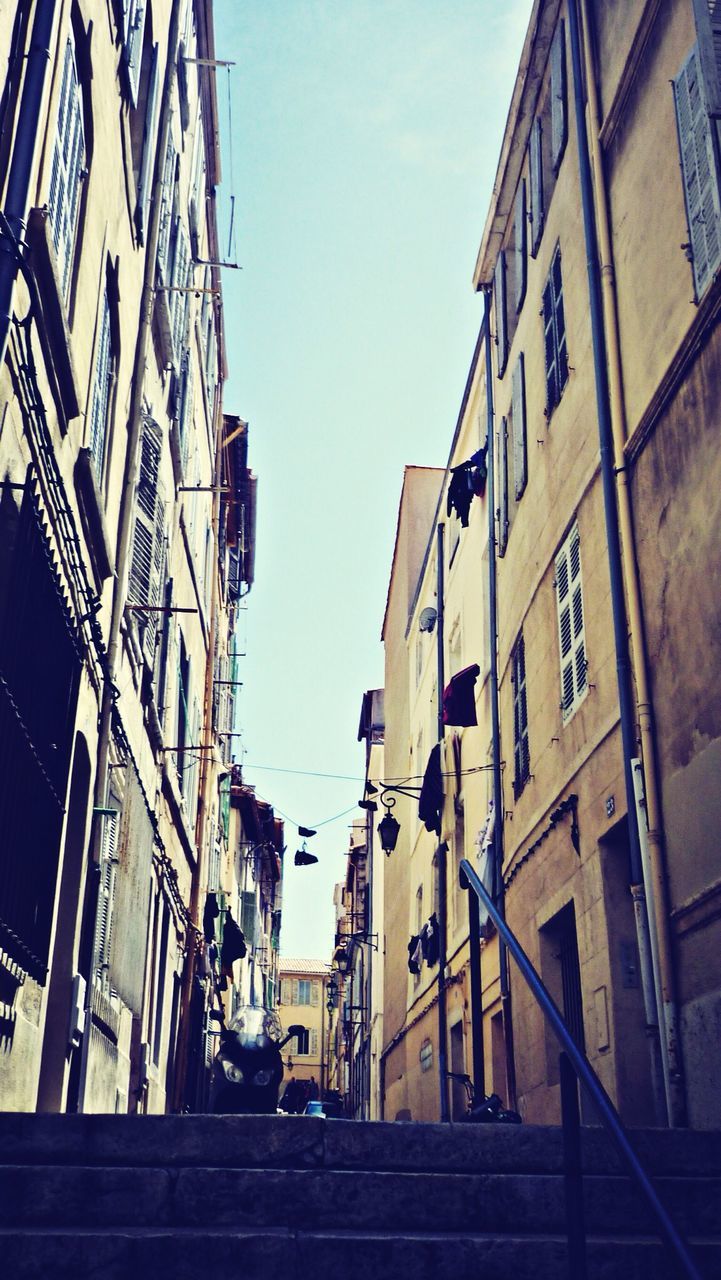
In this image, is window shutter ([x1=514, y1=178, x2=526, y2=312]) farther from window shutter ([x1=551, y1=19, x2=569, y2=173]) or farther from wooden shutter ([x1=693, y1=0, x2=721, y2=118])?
wooden shutter ([x1=693, y1=0, x2=721, y2=118])

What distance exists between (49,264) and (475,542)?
11.9 metres

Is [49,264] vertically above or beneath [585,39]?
beneath

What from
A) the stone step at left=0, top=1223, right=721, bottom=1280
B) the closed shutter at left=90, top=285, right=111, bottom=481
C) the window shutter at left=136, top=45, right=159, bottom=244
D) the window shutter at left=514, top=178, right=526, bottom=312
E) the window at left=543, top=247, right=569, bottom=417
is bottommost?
the stone step at left=0, top=1223, right=721, bottom=1280

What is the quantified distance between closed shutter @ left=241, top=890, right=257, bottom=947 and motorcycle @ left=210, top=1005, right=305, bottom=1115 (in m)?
25.6

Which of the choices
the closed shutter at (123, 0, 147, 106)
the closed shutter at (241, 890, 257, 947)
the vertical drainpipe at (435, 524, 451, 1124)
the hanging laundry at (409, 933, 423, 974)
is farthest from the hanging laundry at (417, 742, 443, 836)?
the closed shutter at (241, 890, 257, 947)

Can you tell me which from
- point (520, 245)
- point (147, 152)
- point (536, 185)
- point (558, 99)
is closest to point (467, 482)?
point (520, 245)

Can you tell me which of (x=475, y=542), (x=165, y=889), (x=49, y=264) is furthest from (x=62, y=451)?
(x=475, y=542)

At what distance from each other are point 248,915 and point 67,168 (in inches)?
1258

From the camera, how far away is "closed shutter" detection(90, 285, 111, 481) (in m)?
9.78

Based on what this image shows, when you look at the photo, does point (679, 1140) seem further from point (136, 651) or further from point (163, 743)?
point (163, 743)

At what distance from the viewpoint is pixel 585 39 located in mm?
11289

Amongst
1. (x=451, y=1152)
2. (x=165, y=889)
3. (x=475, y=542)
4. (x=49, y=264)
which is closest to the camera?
(x=451, y=1152)

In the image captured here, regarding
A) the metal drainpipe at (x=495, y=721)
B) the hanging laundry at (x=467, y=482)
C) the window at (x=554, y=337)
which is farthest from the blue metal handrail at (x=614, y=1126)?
the hanging laundry at (x=467, y=482)

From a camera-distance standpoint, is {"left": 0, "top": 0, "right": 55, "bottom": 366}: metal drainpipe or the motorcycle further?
the motorcycle
